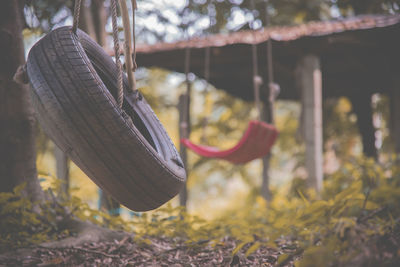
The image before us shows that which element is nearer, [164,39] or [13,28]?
[13,28]

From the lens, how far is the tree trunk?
2330mm

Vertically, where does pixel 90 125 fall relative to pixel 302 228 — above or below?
above

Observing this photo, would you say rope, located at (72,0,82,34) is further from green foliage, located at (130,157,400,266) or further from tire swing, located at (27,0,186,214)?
green foliage, located at (130,157,400,266)

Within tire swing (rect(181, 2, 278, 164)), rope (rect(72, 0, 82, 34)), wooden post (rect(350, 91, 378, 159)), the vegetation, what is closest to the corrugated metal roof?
the vegetation

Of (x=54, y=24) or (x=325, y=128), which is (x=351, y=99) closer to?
(x=325, y=128)

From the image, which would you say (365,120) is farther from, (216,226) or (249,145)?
(216,226)

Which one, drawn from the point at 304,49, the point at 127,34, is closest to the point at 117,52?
the point at 127,34

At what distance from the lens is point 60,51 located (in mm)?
1565

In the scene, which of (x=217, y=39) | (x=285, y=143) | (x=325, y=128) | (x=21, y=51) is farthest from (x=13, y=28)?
(x=285, y=143)

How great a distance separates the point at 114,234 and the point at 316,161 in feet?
9.50

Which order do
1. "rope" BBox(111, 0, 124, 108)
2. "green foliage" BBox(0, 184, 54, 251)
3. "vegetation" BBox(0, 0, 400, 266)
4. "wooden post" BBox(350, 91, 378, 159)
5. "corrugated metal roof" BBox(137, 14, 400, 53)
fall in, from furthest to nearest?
"wooden post" BBox(350, 91, 378, 159), "corrugated metal roof" BBox(137, 14, 400, 53), "green foliage" BBox(0, 184, 54, 251), "rope" BBox(111, 0, 124, 108), "vegetation" BBox(0, 0, 400, 266)

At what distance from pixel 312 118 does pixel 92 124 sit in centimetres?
365

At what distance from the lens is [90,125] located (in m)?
1.46

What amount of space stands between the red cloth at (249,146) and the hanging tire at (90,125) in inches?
67.6
